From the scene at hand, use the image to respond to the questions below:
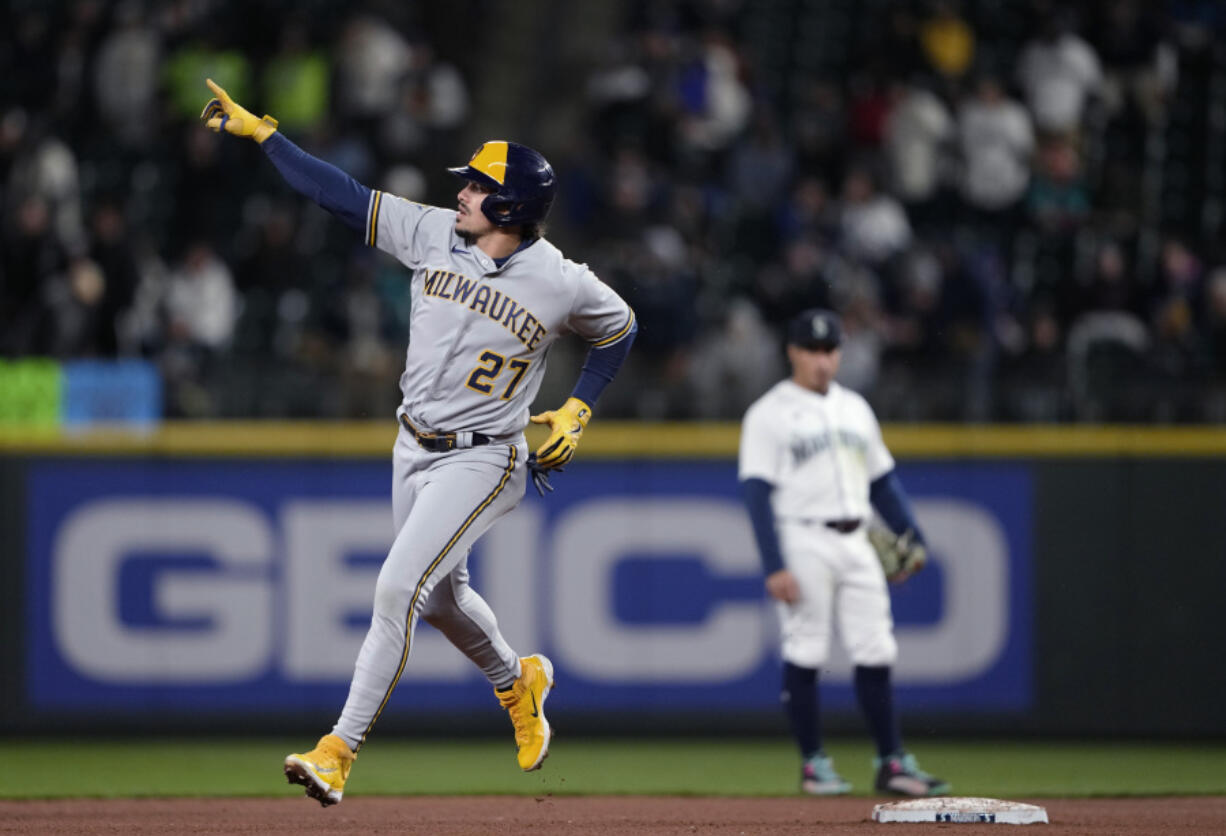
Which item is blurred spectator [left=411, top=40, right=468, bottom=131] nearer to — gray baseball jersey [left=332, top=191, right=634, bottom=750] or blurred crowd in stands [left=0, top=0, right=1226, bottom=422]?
blurred crowd in stands [left=0, top=0, right=1226, bottom=422]

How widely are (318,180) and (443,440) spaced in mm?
990

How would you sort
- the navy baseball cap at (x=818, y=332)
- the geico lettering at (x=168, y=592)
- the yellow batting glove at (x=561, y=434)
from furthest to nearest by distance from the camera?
the geico lettering at (x=168, y=592)
the navy baseball cap at (x=818, y=332)
the yellow batting glove at (x=561, y=434)

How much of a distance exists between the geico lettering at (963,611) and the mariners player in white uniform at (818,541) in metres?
2.77

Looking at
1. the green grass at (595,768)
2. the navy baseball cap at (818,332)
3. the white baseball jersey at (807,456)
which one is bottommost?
the green grass at (595,768)

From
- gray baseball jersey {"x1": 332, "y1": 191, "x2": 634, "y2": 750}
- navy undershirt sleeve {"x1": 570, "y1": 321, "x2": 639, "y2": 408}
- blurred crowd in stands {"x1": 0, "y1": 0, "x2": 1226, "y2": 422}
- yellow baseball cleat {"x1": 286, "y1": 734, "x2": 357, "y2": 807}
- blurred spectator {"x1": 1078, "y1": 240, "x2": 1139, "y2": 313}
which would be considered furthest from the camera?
blurred spectator {"x1": 1078, "y1": 240, "x2": 1139, "y2": 313}

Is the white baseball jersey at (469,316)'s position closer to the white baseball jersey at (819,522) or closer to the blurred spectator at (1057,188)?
the white baseball jersey at (819,522)

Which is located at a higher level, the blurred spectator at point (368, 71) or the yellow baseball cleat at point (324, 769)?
the blurred spectator at point (368, 71)

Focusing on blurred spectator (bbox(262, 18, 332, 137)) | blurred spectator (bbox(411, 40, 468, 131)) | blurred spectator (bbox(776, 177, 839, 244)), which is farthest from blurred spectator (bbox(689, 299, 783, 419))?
blurred spectator (bbox(262, 18, 332, 137))

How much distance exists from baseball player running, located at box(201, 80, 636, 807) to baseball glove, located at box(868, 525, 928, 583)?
2.41 meters

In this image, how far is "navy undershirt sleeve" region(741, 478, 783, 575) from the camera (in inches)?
317

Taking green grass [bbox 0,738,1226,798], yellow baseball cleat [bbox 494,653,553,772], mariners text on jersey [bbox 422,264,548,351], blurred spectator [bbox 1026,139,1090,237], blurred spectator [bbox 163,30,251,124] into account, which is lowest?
green grass [bbox 0,738,1226,798]

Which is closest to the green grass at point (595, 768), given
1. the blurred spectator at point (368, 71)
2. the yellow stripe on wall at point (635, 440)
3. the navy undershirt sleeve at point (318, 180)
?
the yellow stripe on wall at point (635, 440)

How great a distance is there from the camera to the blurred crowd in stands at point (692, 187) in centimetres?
1093

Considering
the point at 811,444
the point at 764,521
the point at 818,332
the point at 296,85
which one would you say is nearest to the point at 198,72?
the point at 296,85
